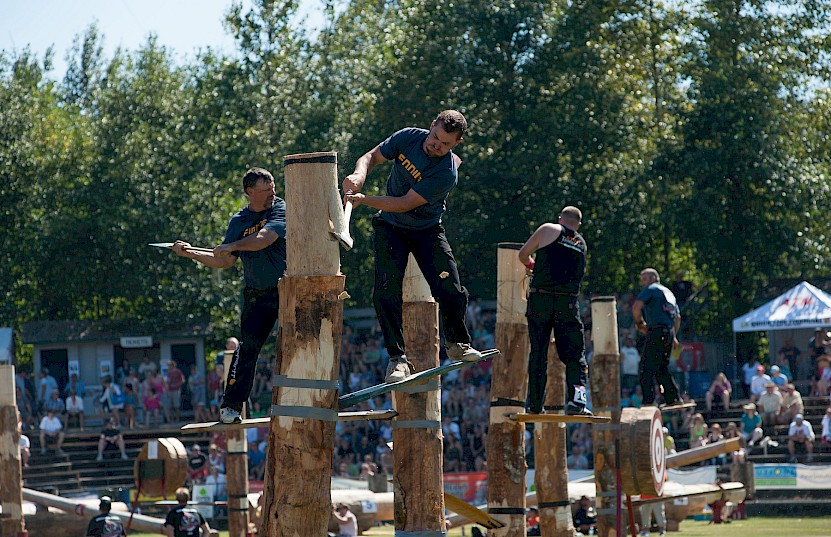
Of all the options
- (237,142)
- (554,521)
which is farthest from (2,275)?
(554,521)

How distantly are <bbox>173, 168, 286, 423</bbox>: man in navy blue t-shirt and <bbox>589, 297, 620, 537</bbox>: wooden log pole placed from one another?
6052mm

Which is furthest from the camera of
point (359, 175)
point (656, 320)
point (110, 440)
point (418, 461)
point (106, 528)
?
point (110, 440)

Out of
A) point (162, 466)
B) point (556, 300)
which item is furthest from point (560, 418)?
point (162, 466)

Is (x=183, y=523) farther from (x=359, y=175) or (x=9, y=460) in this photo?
(x=359, y=175)

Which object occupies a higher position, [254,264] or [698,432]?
[254,264]

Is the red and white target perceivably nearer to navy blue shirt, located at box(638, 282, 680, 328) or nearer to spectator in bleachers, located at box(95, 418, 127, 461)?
navy blue shirt, located at box(638, 282, 680, 328)

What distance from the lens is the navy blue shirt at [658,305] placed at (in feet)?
46.9

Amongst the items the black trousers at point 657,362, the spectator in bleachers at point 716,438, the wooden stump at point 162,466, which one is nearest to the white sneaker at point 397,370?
the black trousers at point 657,362

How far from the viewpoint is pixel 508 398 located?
11414 mm

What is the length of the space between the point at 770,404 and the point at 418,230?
17.6 meters

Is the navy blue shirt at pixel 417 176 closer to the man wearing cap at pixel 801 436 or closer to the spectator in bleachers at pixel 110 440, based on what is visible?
the man wearing cap at pixel 801 436

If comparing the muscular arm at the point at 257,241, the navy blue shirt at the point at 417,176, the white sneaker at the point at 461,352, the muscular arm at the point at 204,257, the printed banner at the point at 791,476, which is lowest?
the printed banner at the point at 791,476

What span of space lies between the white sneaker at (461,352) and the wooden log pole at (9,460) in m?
10.8

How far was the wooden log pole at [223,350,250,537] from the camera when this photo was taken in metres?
16.1
